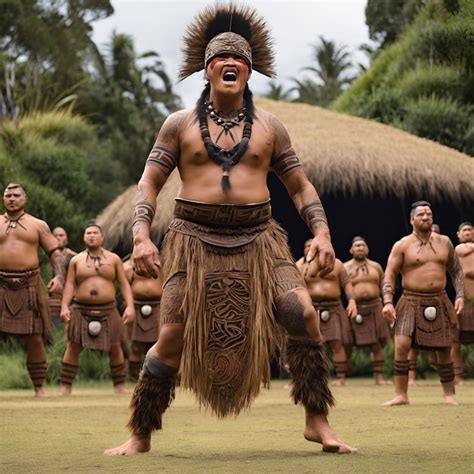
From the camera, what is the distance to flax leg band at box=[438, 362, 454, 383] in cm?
835

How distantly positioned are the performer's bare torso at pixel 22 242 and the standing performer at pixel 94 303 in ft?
3.63

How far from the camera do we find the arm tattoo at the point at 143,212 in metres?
4.88

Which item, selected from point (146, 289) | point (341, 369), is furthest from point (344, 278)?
point (146, 289)

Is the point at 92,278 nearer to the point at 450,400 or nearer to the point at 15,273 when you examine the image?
the point at 15,273

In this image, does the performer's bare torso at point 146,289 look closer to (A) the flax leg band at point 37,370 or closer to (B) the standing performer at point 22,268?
(A) the flax leg band at point 37,370

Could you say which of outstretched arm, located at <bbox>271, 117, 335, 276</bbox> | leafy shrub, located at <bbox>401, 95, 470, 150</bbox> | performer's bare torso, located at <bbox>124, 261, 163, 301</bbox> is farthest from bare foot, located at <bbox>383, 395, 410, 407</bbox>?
leafy shrub, located at <bbox>401, 95, 470, 150</bbox>

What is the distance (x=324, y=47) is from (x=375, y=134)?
20.4m

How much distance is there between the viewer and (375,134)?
1656 centimetres

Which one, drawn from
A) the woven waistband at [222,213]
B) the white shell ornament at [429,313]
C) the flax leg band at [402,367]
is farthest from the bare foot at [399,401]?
the woven waistband at [222,213]

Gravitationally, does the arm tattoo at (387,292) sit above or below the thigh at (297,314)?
above

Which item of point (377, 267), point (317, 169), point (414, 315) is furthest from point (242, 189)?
point (317, 169)

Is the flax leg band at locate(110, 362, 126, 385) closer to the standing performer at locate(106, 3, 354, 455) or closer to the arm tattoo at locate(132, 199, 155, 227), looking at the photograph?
the standing performer at locate(106, 3, 354, 455)

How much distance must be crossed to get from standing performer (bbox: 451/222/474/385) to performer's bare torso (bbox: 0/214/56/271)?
406 cm

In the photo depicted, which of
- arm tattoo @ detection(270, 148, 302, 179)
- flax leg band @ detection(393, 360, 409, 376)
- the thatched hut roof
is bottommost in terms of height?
flax leg band @ detection(393, 360, 409, 376)
